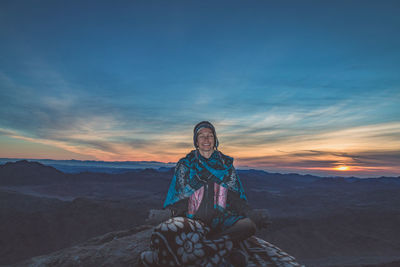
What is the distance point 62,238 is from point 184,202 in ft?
44.3

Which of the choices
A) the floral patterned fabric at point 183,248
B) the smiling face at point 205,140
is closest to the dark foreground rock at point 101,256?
the floral patterned fabric at point 183,248

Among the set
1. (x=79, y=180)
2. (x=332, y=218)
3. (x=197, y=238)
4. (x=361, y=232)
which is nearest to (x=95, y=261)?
(x=197, y=238)

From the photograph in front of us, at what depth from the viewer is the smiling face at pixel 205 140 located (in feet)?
12.3

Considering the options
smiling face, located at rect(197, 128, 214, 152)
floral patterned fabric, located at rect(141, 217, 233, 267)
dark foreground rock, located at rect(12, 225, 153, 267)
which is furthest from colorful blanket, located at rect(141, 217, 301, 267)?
smiling face, located at rect(197, 128, 214, 152)

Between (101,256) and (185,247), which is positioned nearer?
(185,247)

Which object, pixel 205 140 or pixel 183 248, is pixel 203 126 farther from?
pixel 183 248

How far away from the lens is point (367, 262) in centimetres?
1006

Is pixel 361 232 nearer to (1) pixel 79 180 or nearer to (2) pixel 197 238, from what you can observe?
(2) pixel 197 238

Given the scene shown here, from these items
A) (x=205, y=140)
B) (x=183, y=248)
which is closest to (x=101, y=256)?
(x=183, y=248)

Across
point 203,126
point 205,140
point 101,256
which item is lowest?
point 101,256

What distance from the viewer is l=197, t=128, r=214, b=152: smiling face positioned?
3.74m

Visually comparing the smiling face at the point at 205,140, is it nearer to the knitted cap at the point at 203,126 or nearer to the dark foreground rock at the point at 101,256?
the knitted cap at the point at 203,126

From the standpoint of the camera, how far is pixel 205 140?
374 centimetres

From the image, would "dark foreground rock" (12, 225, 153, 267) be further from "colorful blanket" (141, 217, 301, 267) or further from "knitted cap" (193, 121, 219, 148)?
"knitted cap" (193, 121, 219, 148)
